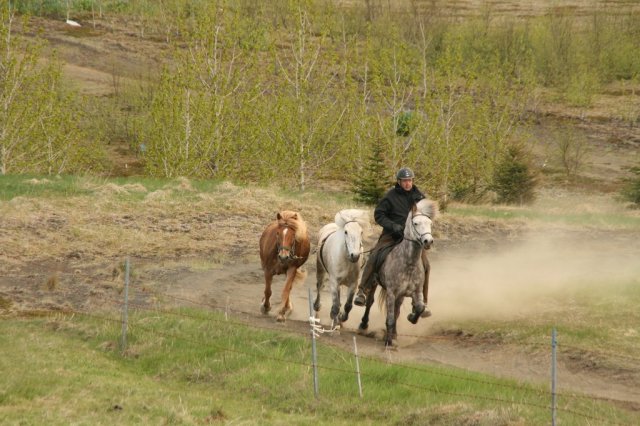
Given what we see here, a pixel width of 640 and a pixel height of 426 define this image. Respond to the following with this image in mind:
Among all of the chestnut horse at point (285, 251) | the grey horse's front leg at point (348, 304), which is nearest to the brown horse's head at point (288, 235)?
the chestnut horse at point (285, 251)

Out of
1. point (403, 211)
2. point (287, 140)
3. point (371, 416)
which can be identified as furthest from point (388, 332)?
point (287, 140)

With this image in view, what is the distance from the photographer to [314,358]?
503 inches

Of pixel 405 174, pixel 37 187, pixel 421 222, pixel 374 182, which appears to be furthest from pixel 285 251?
pixel 374 182

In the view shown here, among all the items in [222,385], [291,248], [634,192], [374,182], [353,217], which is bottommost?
[222,385]

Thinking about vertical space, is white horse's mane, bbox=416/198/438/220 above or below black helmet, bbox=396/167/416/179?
below

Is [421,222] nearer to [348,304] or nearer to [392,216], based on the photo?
[392,216]

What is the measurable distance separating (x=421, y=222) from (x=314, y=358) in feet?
11.8

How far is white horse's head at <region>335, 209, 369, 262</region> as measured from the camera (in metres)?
15.9

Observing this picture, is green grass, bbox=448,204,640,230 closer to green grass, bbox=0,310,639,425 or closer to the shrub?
the shrub

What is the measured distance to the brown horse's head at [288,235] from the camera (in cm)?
Answer: 1711

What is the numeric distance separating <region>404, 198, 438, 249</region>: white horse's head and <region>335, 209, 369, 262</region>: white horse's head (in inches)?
36.7

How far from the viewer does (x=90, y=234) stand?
2566 cm

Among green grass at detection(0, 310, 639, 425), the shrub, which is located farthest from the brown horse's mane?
the shrub

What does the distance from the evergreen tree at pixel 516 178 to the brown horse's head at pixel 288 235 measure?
27636mm
